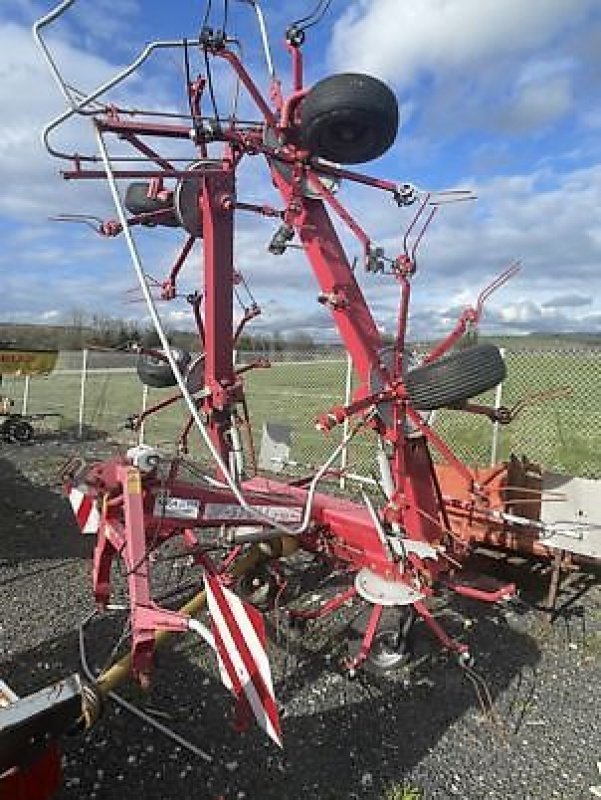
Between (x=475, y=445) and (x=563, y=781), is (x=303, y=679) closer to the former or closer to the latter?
(x=563, y=781)

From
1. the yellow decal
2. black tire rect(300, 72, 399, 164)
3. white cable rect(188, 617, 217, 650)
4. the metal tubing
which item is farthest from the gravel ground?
black tire rect(300, 72, 399, 164)

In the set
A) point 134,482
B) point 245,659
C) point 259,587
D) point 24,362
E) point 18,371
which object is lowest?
point 259,587

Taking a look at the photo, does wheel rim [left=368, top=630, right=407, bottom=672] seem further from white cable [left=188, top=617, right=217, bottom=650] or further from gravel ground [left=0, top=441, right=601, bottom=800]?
white cable [left=188, top=617, right=217, bottom=650]

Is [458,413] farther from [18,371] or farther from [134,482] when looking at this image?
[134,482]

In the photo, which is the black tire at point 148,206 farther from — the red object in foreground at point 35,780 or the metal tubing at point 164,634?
the red object in foreground at point 35,780

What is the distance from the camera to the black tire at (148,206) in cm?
513

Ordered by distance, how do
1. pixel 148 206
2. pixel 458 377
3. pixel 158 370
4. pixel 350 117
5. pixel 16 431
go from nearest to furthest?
pixel 350 117
pixel 458 377
pixel 148 206
pixel 158 370
pixel 16 431

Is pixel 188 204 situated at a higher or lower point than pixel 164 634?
higher

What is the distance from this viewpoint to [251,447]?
5.34 m

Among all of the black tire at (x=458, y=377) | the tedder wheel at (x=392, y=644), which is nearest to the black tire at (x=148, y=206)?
the black tire at (x=458, y=377)

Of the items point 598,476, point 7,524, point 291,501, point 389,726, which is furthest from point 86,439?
point 389,726

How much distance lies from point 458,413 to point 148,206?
9.66 metres

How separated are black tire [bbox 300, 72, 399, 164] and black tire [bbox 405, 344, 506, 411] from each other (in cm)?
119

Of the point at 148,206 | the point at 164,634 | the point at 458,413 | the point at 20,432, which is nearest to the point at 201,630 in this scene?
the point at 164,634
